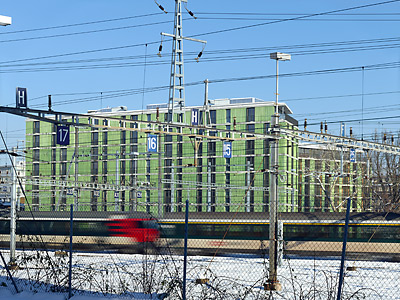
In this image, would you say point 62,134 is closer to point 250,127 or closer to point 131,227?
point 131,227

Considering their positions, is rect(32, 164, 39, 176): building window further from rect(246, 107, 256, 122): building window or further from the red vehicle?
the red vehicle

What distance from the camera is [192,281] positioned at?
1585 cm

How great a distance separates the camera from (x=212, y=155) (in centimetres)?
8562

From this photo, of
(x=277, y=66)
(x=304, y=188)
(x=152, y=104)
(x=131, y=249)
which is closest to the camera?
(x=277, y=66)

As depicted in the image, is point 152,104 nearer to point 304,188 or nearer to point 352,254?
point 304,188

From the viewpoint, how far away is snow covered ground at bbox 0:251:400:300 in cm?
1222

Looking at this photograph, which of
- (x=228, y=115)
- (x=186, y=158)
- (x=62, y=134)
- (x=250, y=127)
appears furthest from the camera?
(x=186, y=158)

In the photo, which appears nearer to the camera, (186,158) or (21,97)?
(21,97)

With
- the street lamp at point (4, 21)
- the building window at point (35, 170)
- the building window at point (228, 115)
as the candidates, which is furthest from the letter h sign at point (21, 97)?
the building window at point (35, 170)

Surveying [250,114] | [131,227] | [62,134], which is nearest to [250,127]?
[250,114]

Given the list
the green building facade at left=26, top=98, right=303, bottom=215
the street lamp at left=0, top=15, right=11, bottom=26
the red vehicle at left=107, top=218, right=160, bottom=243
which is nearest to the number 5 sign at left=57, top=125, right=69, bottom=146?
the red vehicle at left=107, top=218, right=160, bottom=243

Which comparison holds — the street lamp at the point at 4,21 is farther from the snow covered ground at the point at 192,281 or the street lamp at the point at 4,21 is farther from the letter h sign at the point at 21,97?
the letter h sign at the point at 21,97

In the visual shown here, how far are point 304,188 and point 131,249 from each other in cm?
6901

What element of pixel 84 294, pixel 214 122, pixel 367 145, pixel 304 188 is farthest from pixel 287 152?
pixel 84 294
